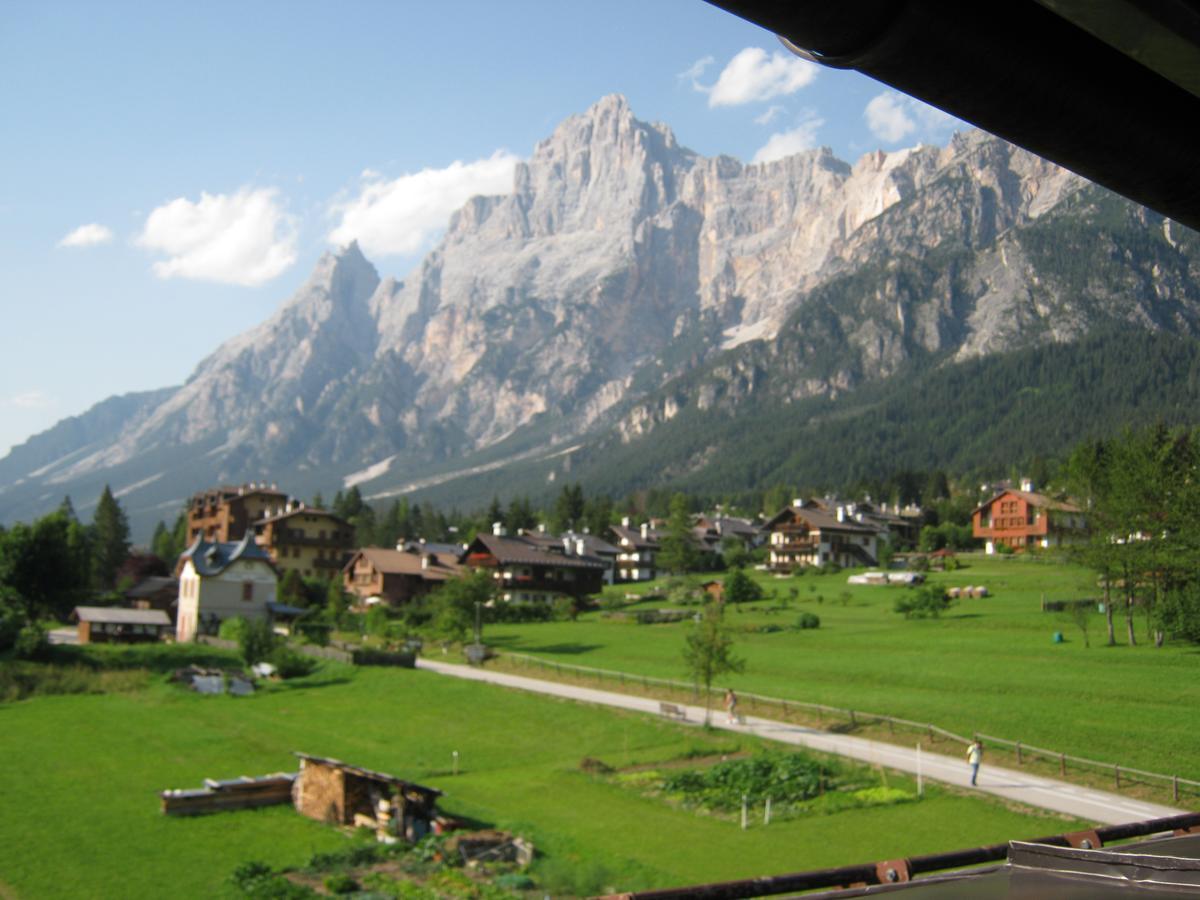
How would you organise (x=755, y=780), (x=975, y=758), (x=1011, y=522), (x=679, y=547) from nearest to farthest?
(x=975, y=758) → (x=755, y=780) → (x=1011, y=522) → (x=679, y=547)

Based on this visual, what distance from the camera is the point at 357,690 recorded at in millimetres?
57375

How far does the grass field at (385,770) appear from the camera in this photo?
990 inches

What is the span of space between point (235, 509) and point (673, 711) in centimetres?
9960

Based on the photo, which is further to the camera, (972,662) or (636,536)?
(636,536)

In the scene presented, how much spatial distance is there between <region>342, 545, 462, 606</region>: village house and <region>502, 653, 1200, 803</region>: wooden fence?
36.1 m

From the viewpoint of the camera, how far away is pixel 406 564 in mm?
106188

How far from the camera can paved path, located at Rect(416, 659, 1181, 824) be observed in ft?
83.3

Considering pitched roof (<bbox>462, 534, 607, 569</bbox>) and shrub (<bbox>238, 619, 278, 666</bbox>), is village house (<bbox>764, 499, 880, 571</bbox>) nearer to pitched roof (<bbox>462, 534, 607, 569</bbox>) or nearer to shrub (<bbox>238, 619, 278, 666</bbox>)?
pitched roof (<bbox>462, 534, 607, 569</bbox>)

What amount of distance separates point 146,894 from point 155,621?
201 feet

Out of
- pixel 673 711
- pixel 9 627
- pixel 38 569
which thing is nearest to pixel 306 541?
pixel 38 569

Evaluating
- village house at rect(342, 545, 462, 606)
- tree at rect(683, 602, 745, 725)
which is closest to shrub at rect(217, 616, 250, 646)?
village house at rect(342, 545, 462, 606)

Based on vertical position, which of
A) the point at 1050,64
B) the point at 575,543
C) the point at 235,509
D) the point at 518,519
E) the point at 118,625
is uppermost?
the point at 235,509

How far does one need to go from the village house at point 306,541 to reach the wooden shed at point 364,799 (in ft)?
281

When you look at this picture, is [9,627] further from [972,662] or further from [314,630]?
[972,662]
